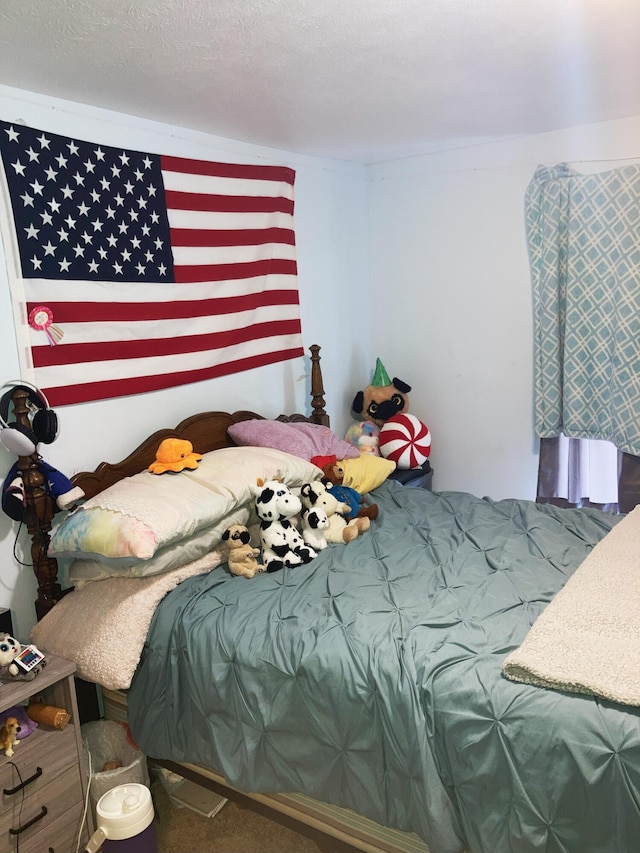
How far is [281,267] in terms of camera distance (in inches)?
134

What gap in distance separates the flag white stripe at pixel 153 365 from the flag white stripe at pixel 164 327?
3.5 inches

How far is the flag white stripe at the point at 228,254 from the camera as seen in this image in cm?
287

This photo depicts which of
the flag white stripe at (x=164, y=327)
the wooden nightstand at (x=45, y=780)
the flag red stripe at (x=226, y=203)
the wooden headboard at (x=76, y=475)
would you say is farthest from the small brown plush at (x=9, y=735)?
the flag red stripe at (x=226, y=203)

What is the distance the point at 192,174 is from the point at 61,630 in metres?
1.91

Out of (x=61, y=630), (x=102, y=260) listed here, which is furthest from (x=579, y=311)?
(x=61, y=630)

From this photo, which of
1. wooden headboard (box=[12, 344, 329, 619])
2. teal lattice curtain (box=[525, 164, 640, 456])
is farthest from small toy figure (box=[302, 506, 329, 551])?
teal lattice curtain (box=[525, 164, 640, 456])

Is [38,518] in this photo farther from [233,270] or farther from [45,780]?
[233,270]

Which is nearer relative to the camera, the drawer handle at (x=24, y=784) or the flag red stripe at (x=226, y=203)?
the drawer handle at (x=24, y=784)

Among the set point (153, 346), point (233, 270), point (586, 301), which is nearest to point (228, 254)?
point (233, 270)

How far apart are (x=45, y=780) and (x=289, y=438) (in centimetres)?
164

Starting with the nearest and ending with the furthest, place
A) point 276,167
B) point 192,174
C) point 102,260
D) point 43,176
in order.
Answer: point 43,176 → point 102,260 → point 192,174 → point 276,167

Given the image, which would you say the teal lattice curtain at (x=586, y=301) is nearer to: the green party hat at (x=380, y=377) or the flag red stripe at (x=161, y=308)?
the green party hat at (x=380, y=377)

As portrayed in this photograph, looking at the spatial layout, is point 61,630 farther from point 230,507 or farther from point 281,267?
point 281,267

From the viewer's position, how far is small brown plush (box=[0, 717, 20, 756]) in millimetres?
1824
